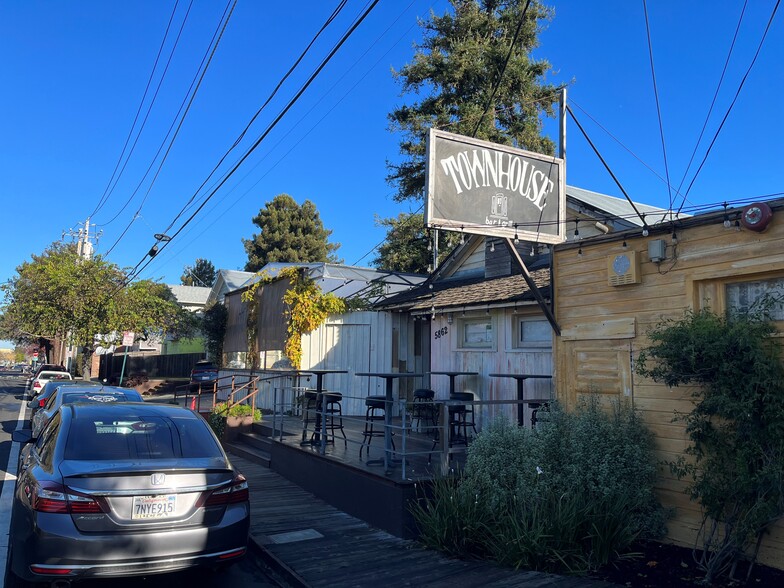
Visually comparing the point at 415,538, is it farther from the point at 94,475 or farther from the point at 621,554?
the point at 94,475

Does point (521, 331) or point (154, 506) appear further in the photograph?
point (521, 331)

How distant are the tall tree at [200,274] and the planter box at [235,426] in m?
55.4

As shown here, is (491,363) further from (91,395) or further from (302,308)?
(91,395)

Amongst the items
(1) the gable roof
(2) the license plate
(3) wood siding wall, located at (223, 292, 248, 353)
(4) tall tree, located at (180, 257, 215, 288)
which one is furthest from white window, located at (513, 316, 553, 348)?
(4) tall tree, located at (180, 257, 215, 288)

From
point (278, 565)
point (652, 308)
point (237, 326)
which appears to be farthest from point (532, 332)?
point (237, 326)

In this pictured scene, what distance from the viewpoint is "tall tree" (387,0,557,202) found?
22062mm

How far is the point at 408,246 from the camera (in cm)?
2833

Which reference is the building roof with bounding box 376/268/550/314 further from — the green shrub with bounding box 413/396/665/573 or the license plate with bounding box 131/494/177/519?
the license plate with bounding box 131/494/177/519

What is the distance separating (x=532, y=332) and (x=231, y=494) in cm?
581

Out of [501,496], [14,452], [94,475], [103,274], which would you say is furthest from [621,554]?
[103,274]

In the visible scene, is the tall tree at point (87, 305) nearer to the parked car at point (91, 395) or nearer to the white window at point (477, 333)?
the parked car at point (91, 395)

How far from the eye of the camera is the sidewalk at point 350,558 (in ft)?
16.6

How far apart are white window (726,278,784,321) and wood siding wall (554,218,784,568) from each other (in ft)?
0.24

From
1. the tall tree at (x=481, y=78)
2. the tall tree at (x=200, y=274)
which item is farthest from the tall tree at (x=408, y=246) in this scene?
the tall tree at (x=200, y=274)
